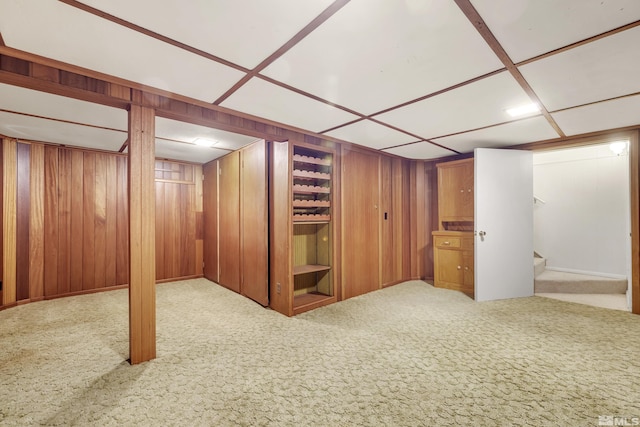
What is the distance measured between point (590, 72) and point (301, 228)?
10.4ft

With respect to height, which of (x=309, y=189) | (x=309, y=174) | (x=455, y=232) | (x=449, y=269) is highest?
(x=309, y=174)

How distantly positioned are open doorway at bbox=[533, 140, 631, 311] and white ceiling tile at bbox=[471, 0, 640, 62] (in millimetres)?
3534

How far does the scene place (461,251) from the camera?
438cm

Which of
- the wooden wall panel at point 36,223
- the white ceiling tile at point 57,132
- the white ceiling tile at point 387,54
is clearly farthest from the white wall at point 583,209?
the wooden wall panel at point 36,223

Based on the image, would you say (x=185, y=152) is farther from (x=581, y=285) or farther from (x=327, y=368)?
(x=581, y=285)

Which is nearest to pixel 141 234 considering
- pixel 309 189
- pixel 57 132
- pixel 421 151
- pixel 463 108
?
pixel 309 189

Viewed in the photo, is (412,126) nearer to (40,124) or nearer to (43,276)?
(40,124)

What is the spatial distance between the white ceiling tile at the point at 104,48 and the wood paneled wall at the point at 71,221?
1.94 metres

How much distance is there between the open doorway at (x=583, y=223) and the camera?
4.18 m

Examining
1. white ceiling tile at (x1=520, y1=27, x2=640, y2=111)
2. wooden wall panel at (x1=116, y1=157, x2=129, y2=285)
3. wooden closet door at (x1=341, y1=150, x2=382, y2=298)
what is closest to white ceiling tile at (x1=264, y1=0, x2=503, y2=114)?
white ceiling tile at (x1=520, y1=27, x2=640, y2=111)

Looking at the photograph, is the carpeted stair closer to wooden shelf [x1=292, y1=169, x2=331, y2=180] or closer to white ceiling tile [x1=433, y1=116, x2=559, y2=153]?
white ceiling tile [x1=433, y1=116, x2=559, y2=153]

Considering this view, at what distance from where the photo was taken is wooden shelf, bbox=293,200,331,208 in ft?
11.0

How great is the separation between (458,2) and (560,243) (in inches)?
212

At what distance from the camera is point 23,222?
12.0 feet
